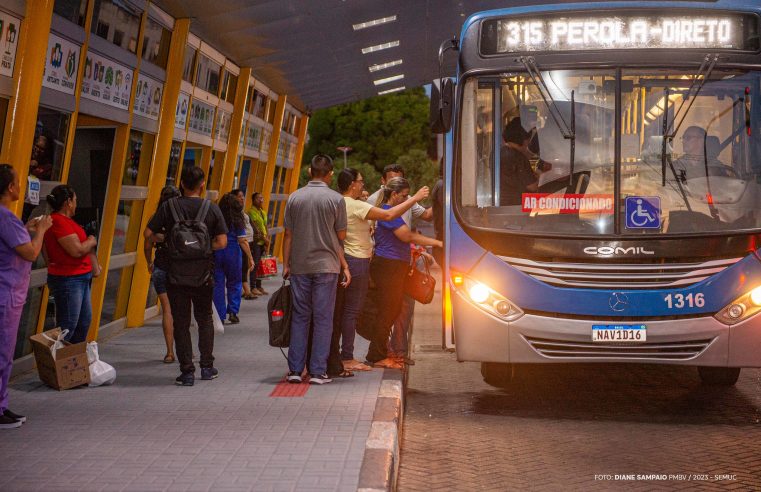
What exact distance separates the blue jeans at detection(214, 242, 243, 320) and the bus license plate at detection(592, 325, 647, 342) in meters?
6.00

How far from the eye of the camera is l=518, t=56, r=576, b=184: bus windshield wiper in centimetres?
880

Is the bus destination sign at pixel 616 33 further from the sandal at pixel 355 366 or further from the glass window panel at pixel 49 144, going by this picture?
the glass window panel at pixel 49 144

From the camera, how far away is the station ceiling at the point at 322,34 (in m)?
15.3

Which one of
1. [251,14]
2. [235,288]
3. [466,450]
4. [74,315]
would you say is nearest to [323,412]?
[466,450]

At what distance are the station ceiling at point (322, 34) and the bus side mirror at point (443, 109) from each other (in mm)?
5535

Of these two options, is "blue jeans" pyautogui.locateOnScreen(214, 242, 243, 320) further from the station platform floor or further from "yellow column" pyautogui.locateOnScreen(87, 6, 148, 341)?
the station platform floor

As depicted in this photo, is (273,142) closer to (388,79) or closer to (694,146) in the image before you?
(388,79)

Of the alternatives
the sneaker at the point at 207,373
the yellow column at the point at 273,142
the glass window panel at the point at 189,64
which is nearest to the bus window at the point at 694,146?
the sneaker at the point at 207,373

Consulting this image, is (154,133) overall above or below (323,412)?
above

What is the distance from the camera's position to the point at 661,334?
840 cm

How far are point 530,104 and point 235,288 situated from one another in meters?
6.37

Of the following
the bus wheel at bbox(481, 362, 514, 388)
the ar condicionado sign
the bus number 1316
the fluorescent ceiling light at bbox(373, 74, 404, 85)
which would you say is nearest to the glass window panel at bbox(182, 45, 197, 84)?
the bus wheel at bbox(481, 362, 514, 388)

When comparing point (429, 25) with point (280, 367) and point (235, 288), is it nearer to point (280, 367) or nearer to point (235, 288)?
point (235, 288)

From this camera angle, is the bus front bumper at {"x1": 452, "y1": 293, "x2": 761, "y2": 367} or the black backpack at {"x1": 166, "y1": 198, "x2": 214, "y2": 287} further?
the black backpack at {"x1": 166, "y1": 198, "x2": 214, "y2": 287}
